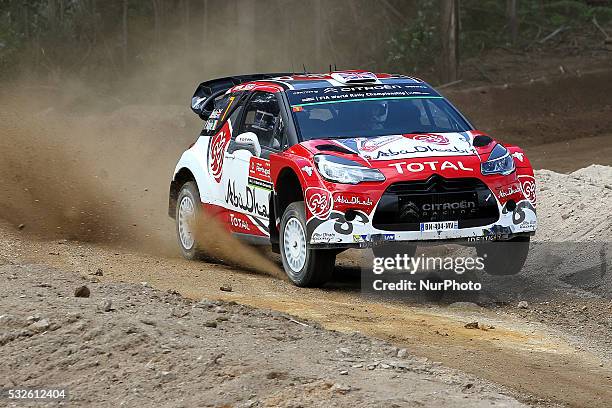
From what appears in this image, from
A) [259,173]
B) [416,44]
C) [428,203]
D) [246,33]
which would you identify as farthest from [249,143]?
[246,33]

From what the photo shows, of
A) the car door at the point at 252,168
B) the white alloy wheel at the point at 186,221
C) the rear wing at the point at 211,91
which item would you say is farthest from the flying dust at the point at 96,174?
the rear wing at the point at 211,91

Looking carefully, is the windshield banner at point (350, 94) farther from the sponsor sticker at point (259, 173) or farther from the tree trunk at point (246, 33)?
the tree trunk at point (246, 33)

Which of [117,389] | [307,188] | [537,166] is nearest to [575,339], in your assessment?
[307,188]

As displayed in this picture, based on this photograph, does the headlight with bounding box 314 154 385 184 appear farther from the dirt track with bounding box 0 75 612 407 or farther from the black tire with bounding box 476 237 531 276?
the black tire with bounding box 476 237 531 276

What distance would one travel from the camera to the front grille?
10.0 m

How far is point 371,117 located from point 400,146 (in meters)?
0.86

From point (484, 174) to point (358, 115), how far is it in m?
1.43

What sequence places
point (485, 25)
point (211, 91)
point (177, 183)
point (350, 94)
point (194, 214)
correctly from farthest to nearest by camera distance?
point (485, 25)
point (211, 91)
point (177, 183)
point (194, 214)
point (350, 94)

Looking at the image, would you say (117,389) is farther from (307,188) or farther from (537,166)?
(537,166)

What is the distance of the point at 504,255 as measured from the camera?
35.8ft

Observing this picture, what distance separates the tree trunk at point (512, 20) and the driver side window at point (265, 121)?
1570cm

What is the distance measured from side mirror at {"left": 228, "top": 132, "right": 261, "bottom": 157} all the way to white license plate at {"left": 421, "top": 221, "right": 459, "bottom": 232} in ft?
6.20

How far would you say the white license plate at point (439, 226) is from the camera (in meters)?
10.1

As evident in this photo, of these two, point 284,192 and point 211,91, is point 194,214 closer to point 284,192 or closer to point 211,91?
point 211,91
